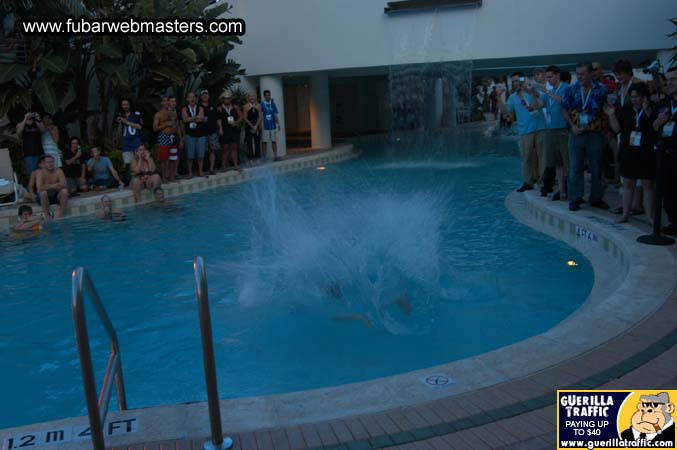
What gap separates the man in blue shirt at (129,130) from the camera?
13180mm

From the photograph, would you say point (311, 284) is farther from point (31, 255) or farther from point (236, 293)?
point (31, 255)

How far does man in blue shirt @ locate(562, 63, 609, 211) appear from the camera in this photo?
8.05m

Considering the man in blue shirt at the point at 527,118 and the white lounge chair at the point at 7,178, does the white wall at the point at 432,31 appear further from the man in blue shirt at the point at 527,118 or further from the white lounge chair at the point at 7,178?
the white lounge chair at the point at 7,178

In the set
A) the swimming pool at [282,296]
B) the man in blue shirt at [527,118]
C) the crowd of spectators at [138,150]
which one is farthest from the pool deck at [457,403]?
the crowd of spectators at [138,150]

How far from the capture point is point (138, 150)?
1291 centimetres

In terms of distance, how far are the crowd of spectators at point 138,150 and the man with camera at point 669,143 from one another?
9.44m

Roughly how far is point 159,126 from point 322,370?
1012 centimetres

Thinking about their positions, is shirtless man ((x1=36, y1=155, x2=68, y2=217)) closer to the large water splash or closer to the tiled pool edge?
the tiled pool edge

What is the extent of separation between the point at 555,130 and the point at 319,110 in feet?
44.9

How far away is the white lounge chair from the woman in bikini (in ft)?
7.23

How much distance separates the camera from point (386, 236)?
7.70m

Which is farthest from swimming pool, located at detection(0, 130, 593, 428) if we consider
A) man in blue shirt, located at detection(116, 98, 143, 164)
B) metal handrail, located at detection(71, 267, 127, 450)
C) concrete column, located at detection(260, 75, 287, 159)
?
concrete column, located at detection(260, 75, 287, 159)

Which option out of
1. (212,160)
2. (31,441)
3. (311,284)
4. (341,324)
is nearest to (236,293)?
(311,284)

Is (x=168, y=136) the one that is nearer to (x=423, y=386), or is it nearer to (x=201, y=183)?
(x=201, y=183)
